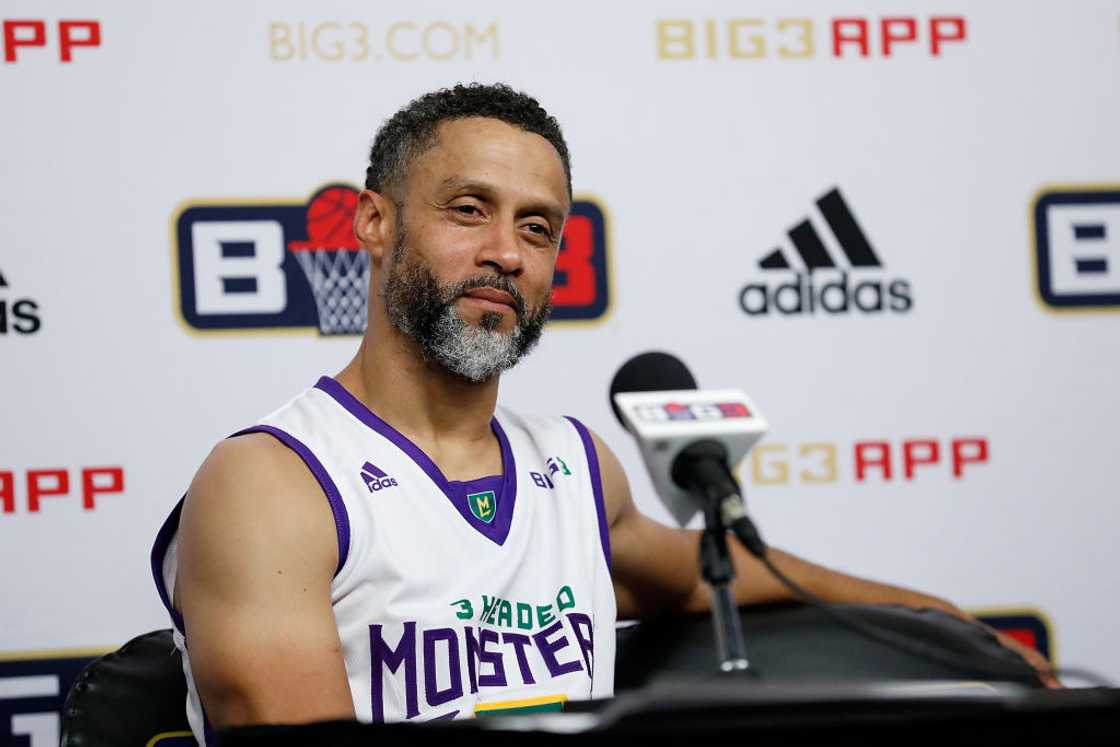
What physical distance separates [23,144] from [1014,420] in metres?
1.90

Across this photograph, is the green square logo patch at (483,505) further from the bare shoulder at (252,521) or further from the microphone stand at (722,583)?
the microphone stand at (722,583)

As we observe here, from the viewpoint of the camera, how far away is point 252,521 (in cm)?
140


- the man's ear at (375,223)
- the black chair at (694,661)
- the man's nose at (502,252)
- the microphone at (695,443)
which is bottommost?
the black chair at (694,661)

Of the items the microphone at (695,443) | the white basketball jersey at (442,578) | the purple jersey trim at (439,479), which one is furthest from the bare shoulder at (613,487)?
the microphone at (695,443)

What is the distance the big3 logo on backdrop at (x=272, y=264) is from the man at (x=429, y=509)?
352mm

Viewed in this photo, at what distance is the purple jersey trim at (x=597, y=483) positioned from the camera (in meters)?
1.82

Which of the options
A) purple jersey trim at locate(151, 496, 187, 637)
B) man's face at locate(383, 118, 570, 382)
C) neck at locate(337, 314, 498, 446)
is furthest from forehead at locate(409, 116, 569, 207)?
purple jersey trim at locate(151, 496, 187, 637)

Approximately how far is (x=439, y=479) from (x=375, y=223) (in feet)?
1.31

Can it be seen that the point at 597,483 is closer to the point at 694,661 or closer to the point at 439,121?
the point at 694,661

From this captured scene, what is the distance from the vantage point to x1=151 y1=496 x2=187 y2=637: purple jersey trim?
1.54 metres

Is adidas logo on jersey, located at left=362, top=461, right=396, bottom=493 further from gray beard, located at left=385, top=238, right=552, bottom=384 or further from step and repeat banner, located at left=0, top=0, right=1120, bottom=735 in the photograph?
step and repeat banner, located at left=0, top=0, right=1120, bottom=735

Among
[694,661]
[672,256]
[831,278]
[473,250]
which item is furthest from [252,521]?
[831,278]

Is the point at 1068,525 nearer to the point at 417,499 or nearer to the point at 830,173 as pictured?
the point at 830,173

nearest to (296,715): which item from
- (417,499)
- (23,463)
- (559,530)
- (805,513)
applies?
(417,499)
